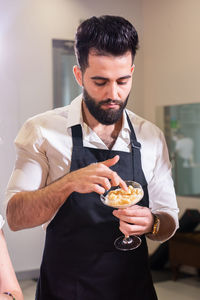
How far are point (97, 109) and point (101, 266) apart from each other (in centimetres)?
62

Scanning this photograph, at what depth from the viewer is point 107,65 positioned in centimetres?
185

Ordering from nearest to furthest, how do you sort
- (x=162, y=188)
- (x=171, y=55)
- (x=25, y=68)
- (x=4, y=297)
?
1. (x=4, y=297)
2. (x=162, y=188)
3. (x=25, y=68)
4. (x=171, y=55)

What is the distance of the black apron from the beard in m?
0.18

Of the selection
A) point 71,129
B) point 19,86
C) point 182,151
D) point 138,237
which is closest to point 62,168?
point 71,129

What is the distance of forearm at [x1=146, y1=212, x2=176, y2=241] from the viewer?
6.55ft

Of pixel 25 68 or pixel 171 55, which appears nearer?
pixel 25 68

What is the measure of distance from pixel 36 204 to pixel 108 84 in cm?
51

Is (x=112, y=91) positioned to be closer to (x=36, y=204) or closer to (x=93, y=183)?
(x=93, y=183)

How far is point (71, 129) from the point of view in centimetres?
207

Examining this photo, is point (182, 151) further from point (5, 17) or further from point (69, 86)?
point (5, 17)

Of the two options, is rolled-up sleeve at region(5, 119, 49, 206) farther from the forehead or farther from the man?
the forehead

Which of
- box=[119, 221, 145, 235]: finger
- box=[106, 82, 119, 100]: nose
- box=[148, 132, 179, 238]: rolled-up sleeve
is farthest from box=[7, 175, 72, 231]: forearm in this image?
box=[148, 132, 179, 238]: rolled-up sleeve

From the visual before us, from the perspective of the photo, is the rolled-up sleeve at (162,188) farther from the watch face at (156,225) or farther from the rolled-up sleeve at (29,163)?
the rolled-up sleeve at (29,163)

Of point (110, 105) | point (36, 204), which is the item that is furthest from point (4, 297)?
point (110, 105)
